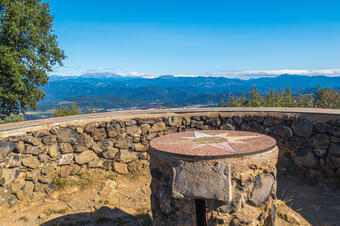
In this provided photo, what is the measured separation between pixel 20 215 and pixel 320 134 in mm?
7257

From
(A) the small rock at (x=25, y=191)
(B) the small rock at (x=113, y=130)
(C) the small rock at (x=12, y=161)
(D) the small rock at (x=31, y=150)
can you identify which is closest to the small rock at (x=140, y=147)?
(B) the small rock at (x=113, y=130)

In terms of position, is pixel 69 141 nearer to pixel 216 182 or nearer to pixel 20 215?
→ pixel 20 215

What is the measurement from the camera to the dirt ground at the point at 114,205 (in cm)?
483

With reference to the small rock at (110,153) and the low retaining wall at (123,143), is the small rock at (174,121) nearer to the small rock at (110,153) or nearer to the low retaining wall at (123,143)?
the low retaining wall at (123,143)

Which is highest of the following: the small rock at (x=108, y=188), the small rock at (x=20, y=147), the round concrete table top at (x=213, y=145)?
the round concrete table top at (x=213, y=145)

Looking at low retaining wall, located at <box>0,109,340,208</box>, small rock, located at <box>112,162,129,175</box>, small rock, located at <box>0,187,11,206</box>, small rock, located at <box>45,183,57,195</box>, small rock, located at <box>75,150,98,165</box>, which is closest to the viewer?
small rock, located at <box>0,187,11,206</box>

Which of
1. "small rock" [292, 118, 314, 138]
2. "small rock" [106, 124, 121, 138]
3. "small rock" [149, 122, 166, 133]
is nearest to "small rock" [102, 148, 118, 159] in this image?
"small rock" [106, 124, 121, 138]

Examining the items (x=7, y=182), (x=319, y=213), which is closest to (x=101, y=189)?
(x=7, y=182)

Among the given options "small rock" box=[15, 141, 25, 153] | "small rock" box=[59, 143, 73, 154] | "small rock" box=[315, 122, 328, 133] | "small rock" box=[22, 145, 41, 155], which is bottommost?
"small rock" box=[59, 143, 73, 154]

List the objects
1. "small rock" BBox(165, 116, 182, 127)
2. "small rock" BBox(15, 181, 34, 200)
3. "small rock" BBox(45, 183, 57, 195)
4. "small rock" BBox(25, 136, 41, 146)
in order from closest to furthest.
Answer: "small rock" BBox(15, 181, 34, 200) < "small rock" BBox(25, 136, 41, 146) < "small rock" BBox(45, 183, 57, 195) < "small rock" BBox(165, 116, 182, 127)

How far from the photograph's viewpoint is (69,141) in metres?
6.53

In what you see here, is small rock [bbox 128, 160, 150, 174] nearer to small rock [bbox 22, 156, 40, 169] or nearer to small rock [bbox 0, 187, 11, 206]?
small rock [bbox 22, 156, 40, 169]

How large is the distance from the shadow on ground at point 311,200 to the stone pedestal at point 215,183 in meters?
1.86

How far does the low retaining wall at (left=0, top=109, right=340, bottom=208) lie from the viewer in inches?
225
